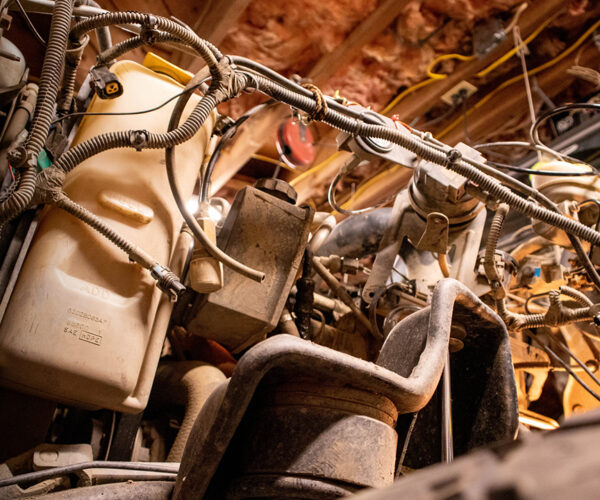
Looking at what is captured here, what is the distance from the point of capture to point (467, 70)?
284cm

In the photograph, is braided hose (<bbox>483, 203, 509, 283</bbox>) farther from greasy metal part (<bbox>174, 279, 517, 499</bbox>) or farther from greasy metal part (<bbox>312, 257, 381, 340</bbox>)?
greasy metal part (<bbox>174, 279, 517, 499</bbox>)

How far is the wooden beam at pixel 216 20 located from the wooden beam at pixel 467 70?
121 centimetres

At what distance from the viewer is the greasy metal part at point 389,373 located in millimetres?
638

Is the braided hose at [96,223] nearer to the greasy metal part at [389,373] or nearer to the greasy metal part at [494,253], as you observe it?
the greasy metal part at [389,373]

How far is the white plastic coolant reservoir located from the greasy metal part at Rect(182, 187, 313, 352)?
0.59 ft

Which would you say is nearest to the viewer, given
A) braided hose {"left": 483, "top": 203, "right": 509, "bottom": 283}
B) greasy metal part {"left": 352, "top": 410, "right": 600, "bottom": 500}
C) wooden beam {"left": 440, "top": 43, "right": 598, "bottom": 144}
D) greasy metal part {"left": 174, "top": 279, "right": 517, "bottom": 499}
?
greasy metal part {"left": 352, "top": 410, "right": 600, "bottom": 500}

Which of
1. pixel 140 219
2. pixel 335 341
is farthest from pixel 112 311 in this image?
pixel 335 341

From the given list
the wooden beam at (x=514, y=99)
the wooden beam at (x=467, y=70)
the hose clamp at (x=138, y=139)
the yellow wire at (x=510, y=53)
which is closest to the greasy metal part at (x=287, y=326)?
the hose clamp at (x=138, y=139)

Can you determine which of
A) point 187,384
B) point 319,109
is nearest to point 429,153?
point 319,109

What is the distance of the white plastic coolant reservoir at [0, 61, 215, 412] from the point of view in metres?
0.98

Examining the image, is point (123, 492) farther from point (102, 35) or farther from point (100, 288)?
point (102, 35)

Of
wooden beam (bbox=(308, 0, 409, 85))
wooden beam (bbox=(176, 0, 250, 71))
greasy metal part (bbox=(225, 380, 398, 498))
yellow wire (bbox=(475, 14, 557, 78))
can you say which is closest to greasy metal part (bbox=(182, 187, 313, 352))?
greasy metal part (bbox=(225, 380, 398, 498))

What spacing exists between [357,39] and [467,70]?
0.70m

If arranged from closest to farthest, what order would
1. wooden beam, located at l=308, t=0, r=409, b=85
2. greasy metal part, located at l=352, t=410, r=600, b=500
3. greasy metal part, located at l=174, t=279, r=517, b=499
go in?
greasy metal part, located at l=352, t=410, r=600, b=500 → greasy metal part, located at l=174, t=279, r=517, b=499 → wooden beam, located at l=308, t=0, r=409, b=85
